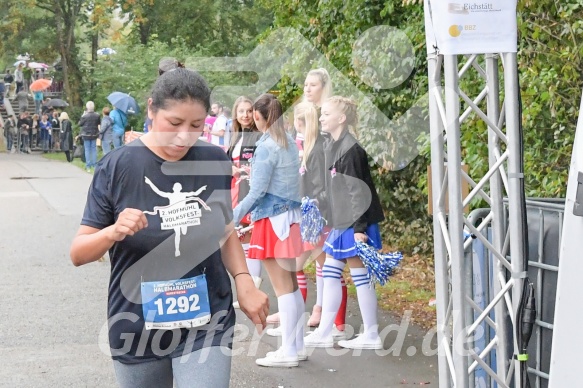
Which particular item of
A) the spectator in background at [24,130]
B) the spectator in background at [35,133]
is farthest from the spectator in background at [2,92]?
the spectator in background at [24,130]

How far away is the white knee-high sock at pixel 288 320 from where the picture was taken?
7.01m

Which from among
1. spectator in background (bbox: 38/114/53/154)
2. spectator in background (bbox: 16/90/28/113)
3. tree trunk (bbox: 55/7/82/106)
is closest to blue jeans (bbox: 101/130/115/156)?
spectator in background (bbox: 38/114/53/154)

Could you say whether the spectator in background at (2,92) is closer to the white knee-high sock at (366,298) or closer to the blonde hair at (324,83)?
the blonde hair at (324,83)

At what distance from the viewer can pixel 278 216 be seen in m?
7.22

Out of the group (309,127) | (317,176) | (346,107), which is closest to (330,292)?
(317,176)

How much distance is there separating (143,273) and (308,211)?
12.5 feet

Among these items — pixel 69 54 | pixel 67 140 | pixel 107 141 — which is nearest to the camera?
pixel 107 141

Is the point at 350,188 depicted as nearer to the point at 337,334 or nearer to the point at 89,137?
the point at 337,334

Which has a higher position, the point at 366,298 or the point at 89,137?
the point at 89,137

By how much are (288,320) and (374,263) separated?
30.0 inches

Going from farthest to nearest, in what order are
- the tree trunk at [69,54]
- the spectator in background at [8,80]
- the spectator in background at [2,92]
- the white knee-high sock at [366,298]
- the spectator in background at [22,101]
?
the spectator in background at [8,80] → the spectator in background at [2,92] → the spectator in background at [22,101] → the tree trunk at [69,54] → the white knee-high sock at [366,298]

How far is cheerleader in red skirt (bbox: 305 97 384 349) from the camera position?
7.36 metres

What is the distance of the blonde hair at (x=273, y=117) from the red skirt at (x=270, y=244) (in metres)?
0.59

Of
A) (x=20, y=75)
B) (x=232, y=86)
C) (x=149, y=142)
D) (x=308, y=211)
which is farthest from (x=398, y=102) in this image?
(x=20, y=75)
